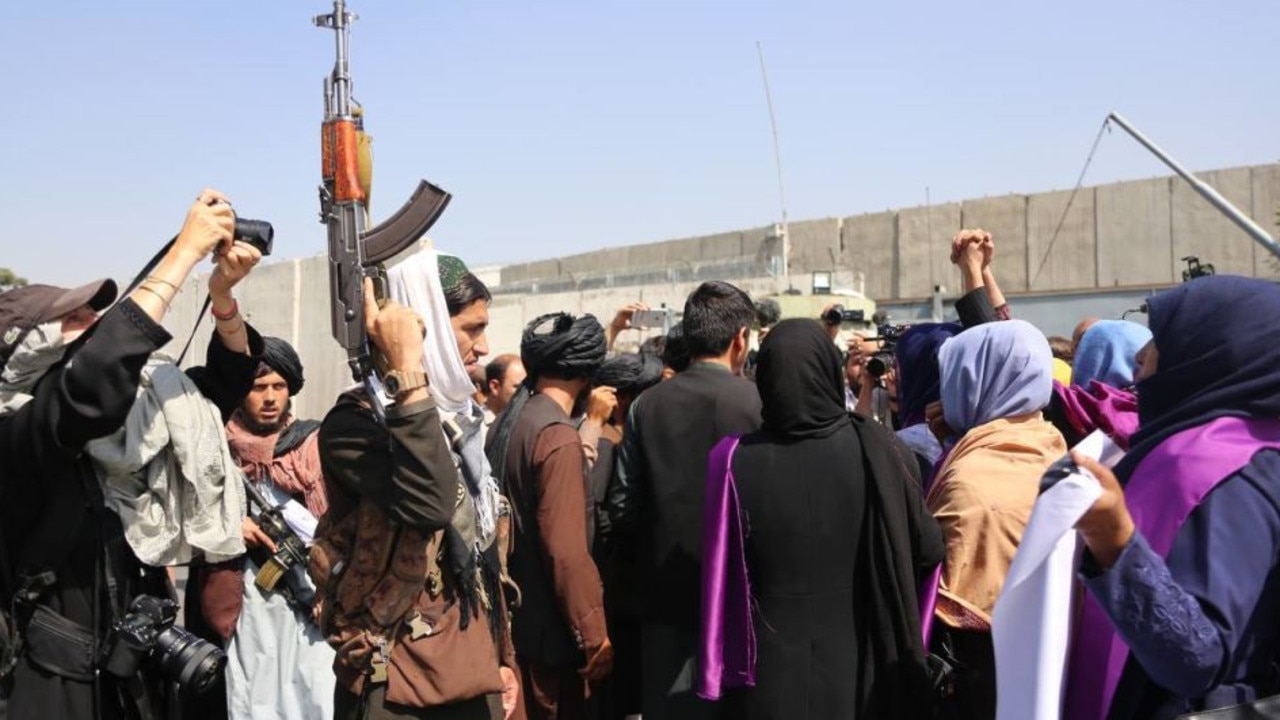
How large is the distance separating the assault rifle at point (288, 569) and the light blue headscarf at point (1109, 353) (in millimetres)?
3106

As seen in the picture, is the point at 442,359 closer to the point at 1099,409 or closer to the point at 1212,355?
the point at 1212,355

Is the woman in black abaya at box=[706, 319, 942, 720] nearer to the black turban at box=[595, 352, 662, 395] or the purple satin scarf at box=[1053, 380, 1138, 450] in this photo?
the purple satin scarf at box=[1053, 380, 1138, 450]

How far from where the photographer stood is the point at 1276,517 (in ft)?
6.63

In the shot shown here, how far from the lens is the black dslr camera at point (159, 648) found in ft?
9.12

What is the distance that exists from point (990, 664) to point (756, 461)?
2.79 feet

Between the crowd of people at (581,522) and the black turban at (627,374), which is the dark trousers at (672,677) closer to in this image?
the crowd of people at (581,522)

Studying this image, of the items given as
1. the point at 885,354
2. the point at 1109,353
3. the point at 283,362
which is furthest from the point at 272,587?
the point at 1109,353

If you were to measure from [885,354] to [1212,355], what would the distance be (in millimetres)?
3243

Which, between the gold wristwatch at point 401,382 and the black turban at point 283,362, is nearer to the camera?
the gold wristwatch at point 401,382

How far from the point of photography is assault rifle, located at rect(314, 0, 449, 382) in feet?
9.12

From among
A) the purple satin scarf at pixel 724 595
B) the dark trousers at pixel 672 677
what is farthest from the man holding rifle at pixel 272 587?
the purple satin scarf at pixel 724 595

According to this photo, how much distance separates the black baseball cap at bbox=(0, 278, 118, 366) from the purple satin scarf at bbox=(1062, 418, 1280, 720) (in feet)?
8.30

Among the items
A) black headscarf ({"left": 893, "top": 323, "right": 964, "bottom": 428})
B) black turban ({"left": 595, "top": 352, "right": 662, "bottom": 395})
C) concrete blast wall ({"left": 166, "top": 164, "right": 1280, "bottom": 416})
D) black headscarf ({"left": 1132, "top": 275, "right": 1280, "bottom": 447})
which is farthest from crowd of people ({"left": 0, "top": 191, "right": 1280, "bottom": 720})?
concrete blast wall ({"left": 166, "top": 164, "right": 1280, "bottom": 416})

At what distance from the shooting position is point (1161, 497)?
2090 millimetres
